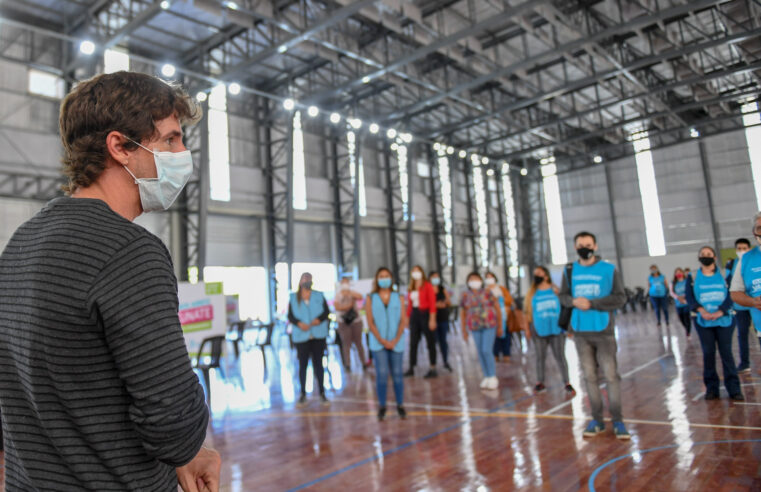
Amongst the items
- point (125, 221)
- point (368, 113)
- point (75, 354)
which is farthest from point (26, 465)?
point (368, 113)

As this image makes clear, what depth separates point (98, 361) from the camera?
87 centimetres

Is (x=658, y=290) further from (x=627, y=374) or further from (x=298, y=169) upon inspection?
(x=298, y=169)

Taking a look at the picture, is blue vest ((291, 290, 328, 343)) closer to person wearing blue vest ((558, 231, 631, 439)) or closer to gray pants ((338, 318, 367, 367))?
gray pants ((338, 318, 367, 367))

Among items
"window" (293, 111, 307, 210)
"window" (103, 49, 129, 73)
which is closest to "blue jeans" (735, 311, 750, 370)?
"window" (293, 111, 307, 210)

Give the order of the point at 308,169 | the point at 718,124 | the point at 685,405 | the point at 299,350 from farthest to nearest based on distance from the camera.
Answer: the point at 718,124
the point at 308,169
the point at 299,350
the point at 685,405

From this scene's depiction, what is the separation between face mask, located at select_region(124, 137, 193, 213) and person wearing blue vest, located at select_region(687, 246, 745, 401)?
528cm

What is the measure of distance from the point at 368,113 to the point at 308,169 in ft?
10.6

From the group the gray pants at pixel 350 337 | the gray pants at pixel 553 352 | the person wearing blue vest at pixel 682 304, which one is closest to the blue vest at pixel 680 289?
the person wearing blue vest at pixel 682 304

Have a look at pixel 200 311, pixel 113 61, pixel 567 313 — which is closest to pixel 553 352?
pixel 567 313

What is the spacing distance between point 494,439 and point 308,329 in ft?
9.21

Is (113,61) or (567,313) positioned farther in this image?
(113,61)

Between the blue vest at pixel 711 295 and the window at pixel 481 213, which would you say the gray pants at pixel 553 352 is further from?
the window at pixel 481 213

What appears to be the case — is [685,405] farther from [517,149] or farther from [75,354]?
[517,149]

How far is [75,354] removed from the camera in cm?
86
